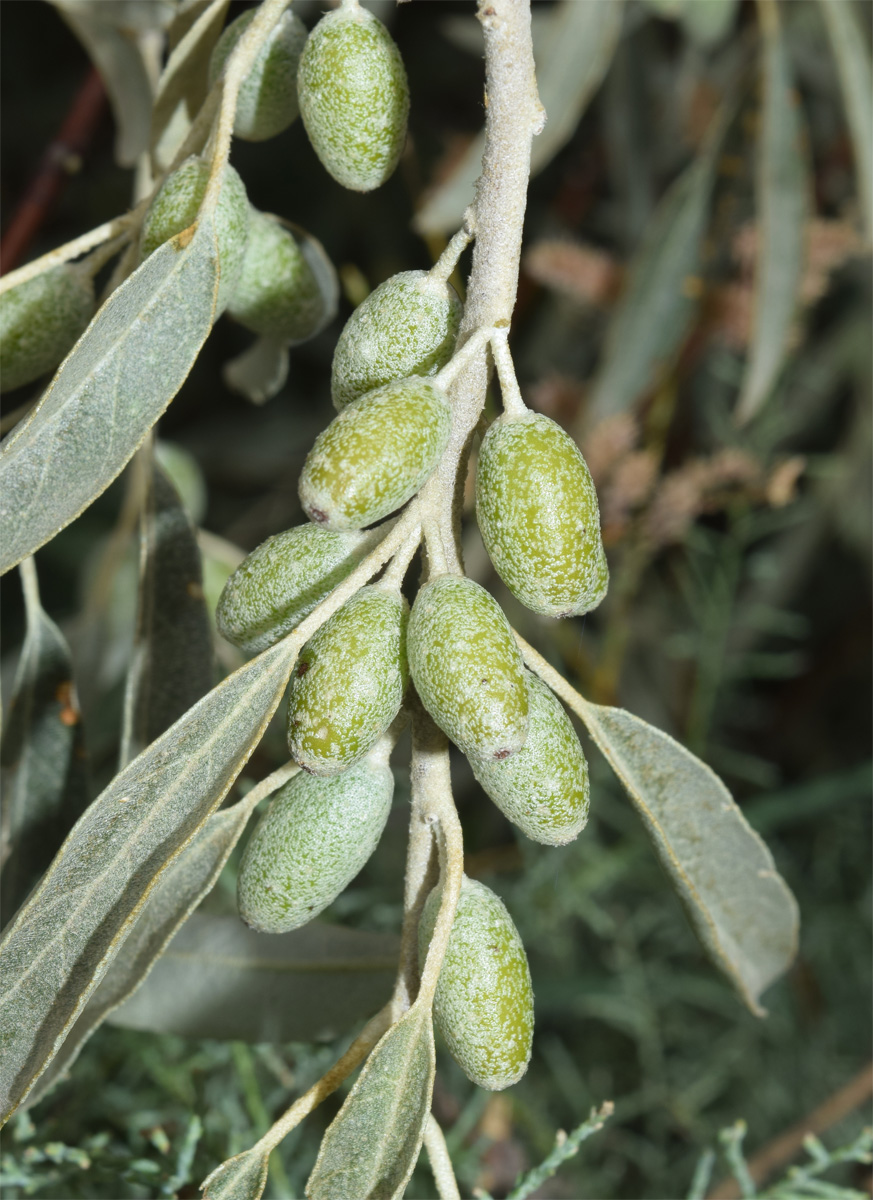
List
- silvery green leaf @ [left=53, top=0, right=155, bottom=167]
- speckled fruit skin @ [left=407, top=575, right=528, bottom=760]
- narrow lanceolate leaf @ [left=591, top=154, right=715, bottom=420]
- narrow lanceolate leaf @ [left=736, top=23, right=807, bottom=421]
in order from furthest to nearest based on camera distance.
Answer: narrow lanceolate leaf @ [left=591, top=154, right=715, bottom=420]
narrow lanceolate leaf @ [left=736, top=23, right=807, bottom=421]
silvery green leaf @ [left=53, top=0, right=155, bottom=167]
speckled fruit skin @ [left=407, top=575, right=528, bottom=760]

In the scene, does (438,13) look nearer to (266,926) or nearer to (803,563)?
(803,563)

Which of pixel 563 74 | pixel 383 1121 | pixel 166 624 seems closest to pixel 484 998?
pixel 383 1121

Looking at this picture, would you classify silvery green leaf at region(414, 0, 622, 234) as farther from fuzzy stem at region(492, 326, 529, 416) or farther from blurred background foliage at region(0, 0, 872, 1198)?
fuzzy stem at region(492, 326, 529, 416)

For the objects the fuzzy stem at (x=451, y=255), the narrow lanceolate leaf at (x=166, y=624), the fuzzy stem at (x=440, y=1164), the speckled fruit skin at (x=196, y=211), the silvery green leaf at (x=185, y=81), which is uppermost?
the silvery green leaf at (x=185, y=81)

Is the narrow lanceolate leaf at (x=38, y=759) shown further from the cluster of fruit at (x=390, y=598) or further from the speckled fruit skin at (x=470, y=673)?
the speckled fruit skin at (x=470, y=673)

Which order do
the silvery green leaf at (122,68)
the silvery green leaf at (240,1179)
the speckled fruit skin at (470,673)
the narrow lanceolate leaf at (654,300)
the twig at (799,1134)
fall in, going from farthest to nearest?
the narrow lanceolate leaf at (654,300) → the twig at (799,1134) → the silvery green leaf at (122,68) → the silvery green leaf at (240,1179) → the speckled fruit skin at (470,673)

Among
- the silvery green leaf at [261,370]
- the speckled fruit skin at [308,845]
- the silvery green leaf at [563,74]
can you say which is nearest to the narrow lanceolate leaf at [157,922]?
the speckled fruit skin at [308,845]

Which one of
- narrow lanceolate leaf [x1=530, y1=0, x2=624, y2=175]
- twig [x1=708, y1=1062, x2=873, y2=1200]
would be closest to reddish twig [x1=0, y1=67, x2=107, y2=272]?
narrow lanceolate leaf [x1=530, y1=0, x2=624, y2=175]
